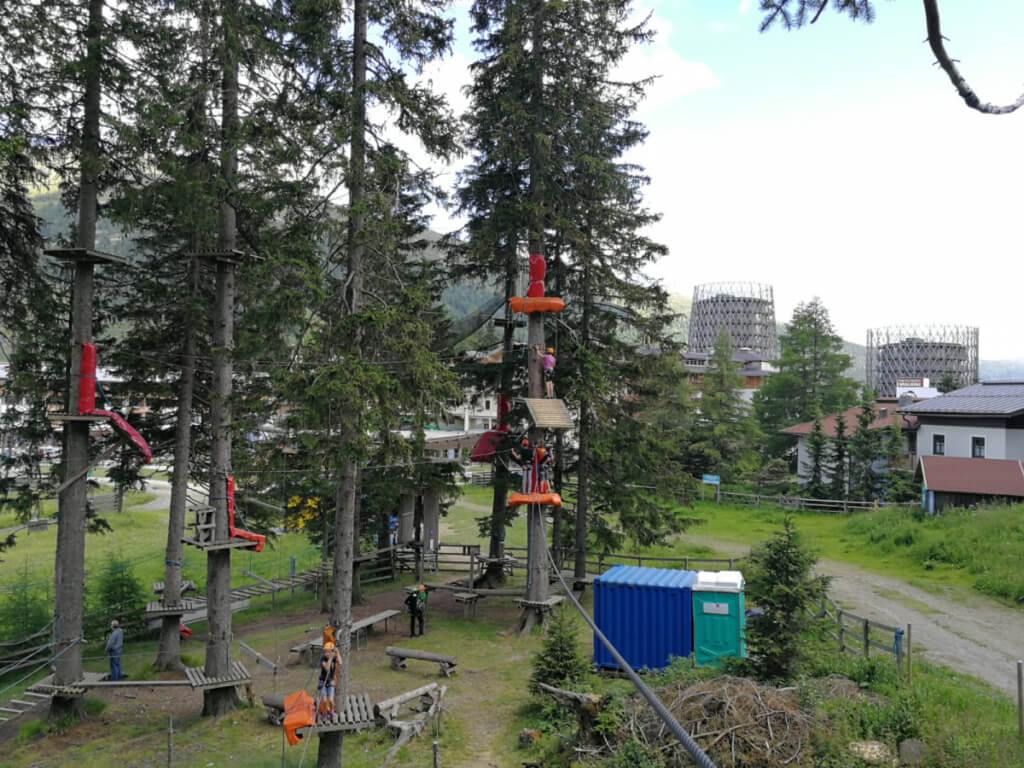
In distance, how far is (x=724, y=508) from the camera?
41344 millimetres

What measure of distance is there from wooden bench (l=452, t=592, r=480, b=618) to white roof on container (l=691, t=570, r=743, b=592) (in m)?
8.44

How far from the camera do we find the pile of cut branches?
967 cm

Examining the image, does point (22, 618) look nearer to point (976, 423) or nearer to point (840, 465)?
point (840, 465)

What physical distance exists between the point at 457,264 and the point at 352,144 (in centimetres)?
1173

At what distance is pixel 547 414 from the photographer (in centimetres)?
1827

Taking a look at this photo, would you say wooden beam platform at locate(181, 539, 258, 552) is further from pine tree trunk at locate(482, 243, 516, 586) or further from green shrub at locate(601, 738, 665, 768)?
pine tree trunk at locate(482, 243, 516, 586)

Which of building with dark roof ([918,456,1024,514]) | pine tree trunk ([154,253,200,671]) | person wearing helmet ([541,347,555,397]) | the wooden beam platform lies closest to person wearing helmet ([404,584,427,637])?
pine tree trunk ([154,253,200,671])

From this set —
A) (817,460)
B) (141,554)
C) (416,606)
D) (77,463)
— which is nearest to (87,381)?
(77,463)

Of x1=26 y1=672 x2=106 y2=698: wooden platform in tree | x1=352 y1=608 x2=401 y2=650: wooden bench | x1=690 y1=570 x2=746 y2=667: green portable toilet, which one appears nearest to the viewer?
x1=26 y1=672 x2=106 y2=698: wooden platform in tree

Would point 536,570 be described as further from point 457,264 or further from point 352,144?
point 352,144

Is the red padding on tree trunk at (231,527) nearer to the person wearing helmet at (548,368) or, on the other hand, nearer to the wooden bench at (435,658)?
the wooden bench at (435,658)

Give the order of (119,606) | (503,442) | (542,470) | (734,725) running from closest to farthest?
(734,725) < (542,470) < (119,606) < (503,442)

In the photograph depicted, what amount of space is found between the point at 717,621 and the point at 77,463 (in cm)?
1370

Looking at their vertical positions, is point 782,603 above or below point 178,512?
below
